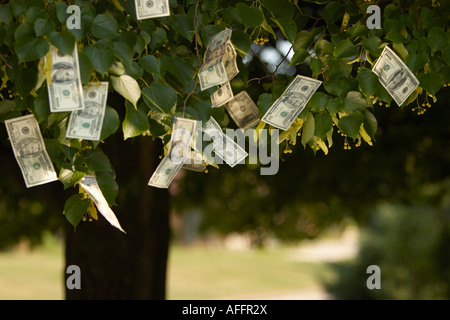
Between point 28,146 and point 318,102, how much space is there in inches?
42.5

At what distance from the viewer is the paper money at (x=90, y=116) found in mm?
1838

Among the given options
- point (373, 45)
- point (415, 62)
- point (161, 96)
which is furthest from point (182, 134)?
point (415, 62)

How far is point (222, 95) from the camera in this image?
2.21 m

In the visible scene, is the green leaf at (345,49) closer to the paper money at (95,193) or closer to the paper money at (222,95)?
the paper money at (222,95)

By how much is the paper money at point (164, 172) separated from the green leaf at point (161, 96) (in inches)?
7.3

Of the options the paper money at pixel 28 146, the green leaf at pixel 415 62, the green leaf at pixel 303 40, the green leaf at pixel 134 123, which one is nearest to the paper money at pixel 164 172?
the green leaf at pixel 134 123

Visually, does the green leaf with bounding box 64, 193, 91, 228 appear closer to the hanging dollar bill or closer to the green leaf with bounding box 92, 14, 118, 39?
the green leaf with bounding box 92, 14, 118, 39

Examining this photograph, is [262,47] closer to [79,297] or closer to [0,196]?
[79,297]

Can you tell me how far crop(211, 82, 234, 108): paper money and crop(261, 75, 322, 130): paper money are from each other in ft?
0.54

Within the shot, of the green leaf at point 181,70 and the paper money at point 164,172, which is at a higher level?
the green leaf at point 181,70
